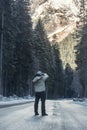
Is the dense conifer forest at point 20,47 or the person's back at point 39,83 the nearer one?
the person's back at point 39,83

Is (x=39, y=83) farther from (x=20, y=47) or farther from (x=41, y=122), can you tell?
(x=20, y=47)

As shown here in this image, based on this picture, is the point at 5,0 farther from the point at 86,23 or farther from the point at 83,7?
the point at 83,7

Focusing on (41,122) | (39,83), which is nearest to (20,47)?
(39,83)

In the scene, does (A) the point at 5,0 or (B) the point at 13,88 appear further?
(B) the point at 13,88

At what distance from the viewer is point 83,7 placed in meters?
79.3

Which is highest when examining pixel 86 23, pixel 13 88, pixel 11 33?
pixel 86 23

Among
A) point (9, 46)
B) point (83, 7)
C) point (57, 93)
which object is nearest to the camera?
point (9, 46)

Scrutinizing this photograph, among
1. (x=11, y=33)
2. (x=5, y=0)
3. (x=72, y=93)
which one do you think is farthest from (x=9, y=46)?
(x=72, y=93)

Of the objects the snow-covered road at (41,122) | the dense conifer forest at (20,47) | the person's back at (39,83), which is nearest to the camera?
the snow-covered road at (41,122)

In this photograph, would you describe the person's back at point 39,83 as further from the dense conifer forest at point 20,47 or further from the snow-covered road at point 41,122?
the dense conifer forest at point 20,47

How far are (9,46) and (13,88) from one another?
17291 millimetres

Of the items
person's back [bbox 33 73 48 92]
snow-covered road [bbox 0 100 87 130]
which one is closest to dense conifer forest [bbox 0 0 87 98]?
snow-covered road [bbox 0 100 87 130]

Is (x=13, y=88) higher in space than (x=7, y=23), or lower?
lower

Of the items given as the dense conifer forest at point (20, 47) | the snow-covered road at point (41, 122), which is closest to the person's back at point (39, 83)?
the snow-covered road at point (41, 122)
